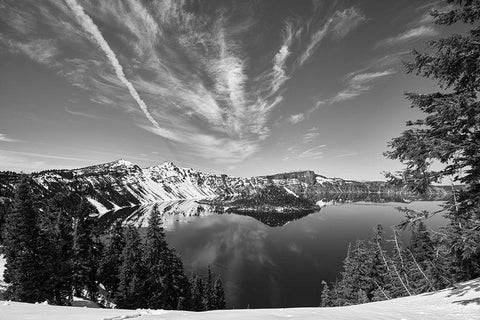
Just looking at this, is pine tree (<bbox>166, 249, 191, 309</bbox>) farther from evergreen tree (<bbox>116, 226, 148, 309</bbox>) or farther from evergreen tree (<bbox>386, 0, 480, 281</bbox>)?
evergreen tree (<bbox>386, 0, 480, 281</bbox>)

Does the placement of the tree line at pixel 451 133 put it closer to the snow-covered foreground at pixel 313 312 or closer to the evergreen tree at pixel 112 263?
the snow-covered foreground at pixel 313 312

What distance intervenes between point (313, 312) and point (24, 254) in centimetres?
2643

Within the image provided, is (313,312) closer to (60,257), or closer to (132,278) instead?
(132,278)

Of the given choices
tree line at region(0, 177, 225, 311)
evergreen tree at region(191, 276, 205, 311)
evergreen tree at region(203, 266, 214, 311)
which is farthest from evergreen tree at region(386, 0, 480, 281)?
evergreen tree at region(203, 266, 214, 311)

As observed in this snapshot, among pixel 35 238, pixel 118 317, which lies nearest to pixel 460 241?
pixel 118 317

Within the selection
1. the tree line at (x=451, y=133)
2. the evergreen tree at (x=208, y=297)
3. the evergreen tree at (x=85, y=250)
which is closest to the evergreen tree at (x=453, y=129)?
the tree line at (x=451, y=133)

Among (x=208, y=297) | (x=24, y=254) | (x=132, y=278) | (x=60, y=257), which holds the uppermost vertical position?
(x=24, y=254)

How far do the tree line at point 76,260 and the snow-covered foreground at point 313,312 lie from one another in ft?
63.1

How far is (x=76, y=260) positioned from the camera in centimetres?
3081

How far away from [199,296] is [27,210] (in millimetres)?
34844

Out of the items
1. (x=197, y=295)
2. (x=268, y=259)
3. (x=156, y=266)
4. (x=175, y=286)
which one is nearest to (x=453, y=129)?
(x=156, y=266)

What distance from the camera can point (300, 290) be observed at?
69.5 metres

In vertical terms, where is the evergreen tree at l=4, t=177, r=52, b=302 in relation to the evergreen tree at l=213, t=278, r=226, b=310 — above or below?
above

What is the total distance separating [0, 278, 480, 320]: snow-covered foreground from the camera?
7.11 m
